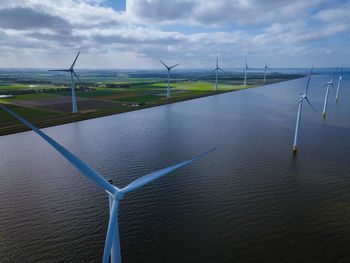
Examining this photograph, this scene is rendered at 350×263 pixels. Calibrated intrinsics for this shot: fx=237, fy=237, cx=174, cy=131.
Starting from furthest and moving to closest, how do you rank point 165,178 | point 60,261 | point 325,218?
point 165,178 < point 325,218 < point 60,261

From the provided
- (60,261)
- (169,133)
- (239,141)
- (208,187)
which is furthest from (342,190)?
(169,133)

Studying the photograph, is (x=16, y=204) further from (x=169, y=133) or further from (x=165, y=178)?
(x=169, y=133)

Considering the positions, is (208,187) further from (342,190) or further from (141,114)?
(141,114)

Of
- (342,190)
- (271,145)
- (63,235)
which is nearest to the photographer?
(63,235)

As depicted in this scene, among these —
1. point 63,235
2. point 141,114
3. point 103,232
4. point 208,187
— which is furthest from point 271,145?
point 141,114

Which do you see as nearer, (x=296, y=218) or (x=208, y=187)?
(x=296, y=218)

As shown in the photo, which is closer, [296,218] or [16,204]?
[296,218]
